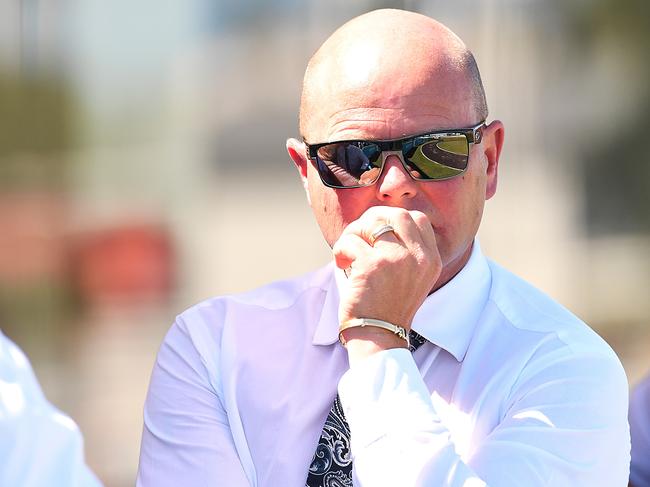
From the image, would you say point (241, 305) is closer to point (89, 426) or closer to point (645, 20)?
point (89, 426)

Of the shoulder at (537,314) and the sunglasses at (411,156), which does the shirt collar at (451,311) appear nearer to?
the shoulder at (537,314)

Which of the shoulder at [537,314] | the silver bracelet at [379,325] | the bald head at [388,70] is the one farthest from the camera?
the bald head at [388,70]

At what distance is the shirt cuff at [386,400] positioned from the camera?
2047 mm

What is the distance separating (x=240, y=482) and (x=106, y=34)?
14.9 feet

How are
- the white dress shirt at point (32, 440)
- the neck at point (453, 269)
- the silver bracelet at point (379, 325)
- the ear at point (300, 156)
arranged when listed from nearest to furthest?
the white dress shirt at point (32, 440), the silver bracelet at point (379, 325), the neck at point (453, 269), the ear at point (300, 156)

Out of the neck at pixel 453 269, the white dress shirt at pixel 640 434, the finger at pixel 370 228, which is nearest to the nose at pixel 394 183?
the finger at pixel 370 228

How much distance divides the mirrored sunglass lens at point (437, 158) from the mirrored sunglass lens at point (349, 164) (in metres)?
0.08

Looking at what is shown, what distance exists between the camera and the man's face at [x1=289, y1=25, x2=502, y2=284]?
234cm

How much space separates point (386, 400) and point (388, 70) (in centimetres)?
72

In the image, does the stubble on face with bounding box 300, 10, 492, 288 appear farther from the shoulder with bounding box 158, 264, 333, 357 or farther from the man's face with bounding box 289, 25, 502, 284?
the shoulder with bounding box 158, 264, 333, 357

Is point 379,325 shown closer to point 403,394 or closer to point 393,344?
point 393,344

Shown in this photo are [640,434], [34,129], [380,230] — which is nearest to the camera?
[380,230]

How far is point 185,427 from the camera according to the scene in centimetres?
236

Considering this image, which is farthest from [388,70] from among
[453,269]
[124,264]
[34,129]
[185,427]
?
[34,129]
